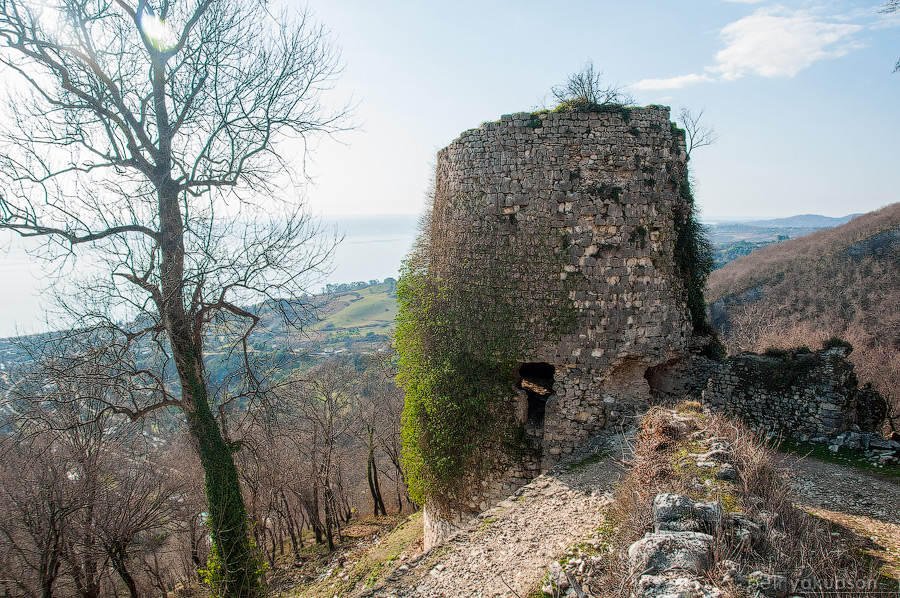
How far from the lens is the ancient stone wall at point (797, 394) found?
8.55 meters

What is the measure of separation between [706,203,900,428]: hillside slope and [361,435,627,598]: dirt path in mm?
16514

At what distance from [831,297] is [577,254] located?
2926 cm

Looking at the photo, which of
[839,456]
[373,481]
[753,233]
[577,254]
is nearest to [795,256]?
[839,456]

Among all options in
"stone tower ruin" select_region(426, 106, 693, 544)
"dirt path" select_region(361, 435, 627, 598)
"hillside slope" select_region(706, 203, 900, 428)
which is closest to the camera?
"dirt path" select_region(361, 435, 627, 598)

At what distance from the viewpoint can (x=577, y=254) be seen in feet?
28.5

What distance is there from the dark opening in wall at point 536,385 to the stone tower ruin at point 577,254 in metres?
0.68

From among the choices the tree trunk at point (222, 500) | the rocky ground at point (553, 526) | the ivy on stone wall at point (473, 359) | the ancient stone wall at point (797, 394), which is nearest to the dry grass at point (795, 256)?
the ancient stone wall at point (797, 394)

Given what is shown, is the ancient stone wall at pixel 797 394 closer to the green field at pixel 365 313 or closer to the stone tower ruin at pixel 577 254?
the stone tower ruin at pixel 577 254

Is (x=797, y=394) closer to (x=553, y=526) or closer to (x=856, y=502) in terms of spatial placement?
(x=856, y=502)

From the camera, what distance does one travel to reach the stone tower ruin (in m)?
8.66

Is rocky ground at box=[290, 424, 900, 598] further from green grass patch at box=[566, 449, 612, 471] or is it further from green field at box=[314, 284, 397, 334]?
green field at box=[314, 284, 397, 334]

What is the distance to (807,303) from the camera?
3003 centimetres

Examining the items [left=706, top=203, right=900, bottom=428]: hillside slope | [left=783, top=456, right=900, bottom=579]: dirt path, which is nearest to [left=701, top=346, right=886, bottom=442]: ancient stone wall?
[left=783, top=456, right=900, bottom=579]: dirt path

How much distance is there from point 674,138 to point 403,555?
1061 centimetres
